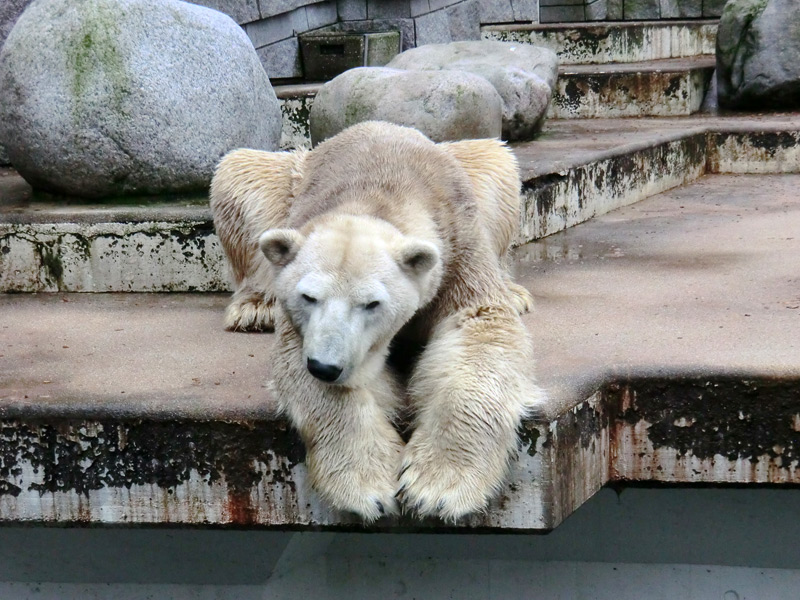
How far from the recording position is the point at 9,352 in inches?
129

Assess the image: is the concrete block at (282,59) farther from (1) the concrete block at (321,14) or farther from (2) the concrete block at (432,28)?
(2) the concrete block at (432,28)

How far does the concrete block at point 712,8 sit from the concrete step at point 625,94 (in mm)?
5980

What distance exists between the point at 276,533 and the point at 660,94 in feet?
19.9

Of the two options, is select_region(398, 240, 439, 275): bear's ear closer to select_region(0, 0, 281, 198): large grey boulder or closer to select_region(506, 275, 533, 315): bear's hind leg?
select_region(506, 275, 533, 315): bear's hind leg

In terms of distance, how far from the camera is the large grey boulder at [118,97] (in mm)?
4270

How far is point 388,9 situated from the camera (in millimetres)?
9188

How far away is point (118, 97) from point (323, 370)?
2.43 m

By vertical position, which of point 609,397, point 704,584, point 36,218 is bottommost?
point 704,584

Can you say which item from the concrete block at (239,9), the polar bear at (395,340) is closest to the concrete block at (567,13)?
the concrete block at (239,9)

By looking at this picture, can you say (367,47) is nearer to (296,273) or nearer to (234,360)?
(234,360)

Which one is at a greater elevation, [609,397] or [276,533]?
[609,397]

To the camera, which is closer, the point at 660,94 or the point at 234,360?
the point at 234,360

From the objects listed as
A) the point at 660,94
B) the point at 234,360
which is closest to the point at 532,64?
the point at 660,94

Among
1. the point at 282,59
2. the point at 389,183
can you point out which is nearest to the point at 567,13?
the point at 282,59
